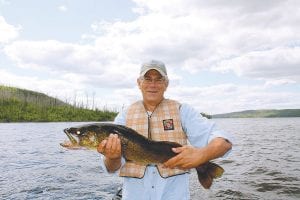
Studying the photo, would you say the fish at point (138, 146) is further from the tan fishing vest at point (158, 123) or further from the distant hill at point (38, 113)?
the distant hill at point (38, 113)

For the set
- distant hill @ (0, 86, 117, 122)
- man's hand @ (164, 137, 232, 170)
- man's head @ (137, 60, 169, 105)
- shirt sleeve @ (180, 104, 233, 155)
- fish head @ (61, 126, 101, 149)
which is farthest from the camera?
distant hill @ (0, 86, 117, 122)

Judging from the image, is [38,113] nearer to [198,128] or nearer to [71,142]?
[71,142]

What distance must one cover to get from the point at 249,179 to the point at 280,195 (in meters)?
3.11

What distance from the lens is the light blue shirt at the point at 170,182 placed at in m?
4.33

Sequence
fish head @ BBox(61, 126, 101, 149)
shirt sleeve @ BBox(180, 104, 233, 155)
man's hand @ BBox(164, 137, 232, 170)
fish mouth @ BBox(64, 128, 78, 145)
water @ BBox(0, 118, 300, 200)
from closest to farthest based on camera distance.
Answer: man's hand @ BBox(164, 137, 232, 170)
shirt sleeve @ BBox(180, 104, 233, 155)
fish head @ BBox(61, 126, 101, 149)
fish mouth @ BBox(64, 128, 78, 145)
water @ BBox(0, 118, 300, 200)

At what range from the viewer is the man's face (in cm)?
463

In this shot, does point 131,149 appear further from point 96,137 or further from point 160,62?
point 160,62

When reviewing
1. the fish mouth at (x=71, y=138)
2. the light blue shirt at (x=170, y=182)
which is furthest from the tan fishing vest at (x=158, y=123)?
the fish mouth at (x=71, y=138)

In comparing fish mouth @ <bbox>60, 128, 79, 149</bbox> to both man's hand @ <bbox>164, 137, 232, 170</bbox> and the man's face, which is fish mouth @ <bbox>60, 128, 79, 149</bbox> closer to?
the man's face

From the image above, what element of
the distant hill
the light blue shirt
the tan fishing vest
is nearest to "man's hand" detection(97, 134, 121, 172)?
the tan fishing vest

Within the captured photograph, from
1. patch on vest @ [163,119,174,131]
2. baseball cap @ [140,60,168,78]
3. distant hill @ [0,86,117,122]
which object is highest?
distant hill @ [0,86,117,122]

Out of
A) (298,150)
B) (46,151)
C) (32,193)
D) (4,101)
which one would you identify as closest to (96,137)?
(32,193)

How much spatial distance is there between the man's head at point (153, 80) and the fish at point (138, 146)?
564 millimetres

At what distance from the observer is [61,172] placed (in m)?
17.9
